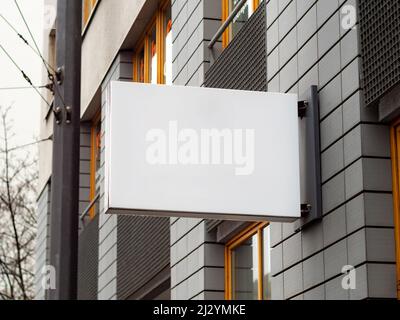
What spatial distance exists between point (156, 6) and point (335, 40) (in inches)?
307

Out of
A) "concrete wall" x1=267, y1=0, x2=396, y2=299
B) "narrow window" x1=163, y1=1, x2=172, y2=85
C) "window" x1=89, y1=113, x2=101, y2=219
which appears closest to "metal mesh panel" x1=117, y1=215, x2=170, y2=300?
"narrow window" x1=163, y1=1, x2=172, y2=85

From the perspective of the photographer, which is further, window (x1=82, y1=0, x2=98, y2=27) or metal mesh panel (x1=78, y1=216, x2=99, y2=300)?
window (x1=82, y1=0, x2=98, y2=27)

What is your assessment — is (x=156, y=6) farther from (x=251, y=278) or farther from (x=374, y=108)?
(x=374, y=108)

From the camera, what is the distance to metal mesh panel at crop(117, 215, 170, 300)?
16.0m

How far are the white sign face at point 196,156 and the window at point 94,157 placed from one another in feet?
37.8

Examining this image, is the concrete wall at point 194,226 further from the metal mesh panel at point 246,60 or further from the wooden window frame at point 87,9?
the wooden window frame at point 87,9

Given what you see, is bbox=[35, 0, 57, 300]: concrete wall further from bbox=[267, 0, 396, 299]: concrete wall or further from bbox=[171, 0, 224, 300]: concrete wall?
bbox=[267, 0, 396, 299]: concrete wall

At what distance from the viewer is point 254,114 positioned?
10.2 meters

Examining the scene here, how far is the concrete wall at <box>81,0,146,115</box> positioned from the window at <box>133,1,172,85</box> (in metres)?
0.32

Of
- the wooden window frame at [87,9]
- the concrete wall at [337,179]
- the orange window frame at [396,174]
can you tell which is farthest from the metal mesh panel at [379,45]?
the wooden window frame at [87,9]

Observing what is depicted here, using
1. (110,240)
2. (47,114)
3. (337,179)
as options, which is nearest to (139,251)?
(110,240)

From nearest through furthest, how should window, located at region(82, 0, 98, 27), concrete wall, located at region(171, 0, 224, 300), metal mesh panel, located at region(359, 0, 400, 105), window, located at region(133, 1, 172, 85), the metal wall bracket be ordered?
metal mesh panel, located at region(359, 0, 400, 105) → the metal wall bracket → concrete wall, located at region(171, 0, 224, 300) → window, located at region(133, 1, 172, 85) → window, located at region(82, 0, 98, 27)

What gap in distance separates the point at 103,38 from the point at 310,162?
1096 cm

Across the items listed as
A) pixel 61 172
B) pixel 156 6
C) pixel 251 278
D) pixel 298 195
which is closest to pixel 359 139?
pixel 298 195
